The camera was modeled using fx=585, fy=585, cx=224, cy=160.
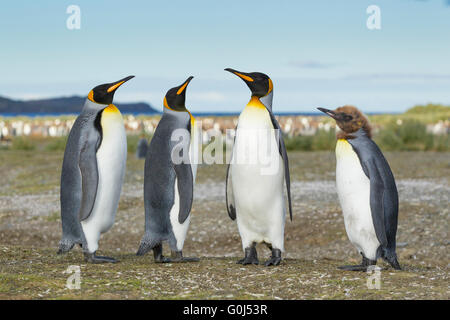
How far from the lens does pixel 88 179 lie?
5.15 meters

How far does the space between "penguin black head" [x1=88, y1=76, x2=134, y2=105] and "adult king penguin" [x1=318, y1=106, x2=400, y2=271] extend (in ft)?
6.45

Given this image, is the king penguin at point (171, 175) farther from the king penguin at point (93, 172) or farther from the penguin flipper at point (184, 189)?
the king penguin at point (93, 172)

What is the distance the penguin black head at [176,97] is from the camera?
17.2 feet

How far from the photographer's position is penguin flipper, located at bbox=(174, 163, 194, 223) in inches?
202

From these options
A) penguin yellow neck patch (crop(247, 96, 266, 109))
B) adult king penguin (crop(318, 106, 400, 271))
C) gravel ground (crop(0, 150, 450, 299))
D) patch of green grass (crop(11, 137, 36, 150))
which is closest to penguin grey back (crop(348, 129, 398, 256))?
adult king penguin (crop(318, 106, 400, 271))

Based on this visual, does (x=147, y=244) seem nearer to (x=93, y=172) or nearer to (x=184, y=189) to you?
(x=184, y=189)

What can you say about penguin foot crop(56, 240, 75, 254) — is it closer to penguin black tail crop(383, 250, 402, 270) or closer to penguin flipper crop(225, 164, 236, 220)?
penguin flipper crop(225, 164, 236, 220)

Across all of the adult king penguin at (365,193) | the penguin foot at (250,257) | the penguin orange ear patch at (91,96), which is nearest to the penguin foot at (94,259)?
the penguin foot at (250,257)

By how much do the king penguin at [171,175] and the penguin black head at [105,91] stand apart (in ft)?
1.51

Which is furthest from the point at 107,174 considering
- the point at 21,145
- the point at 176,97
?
the point at 21,145
